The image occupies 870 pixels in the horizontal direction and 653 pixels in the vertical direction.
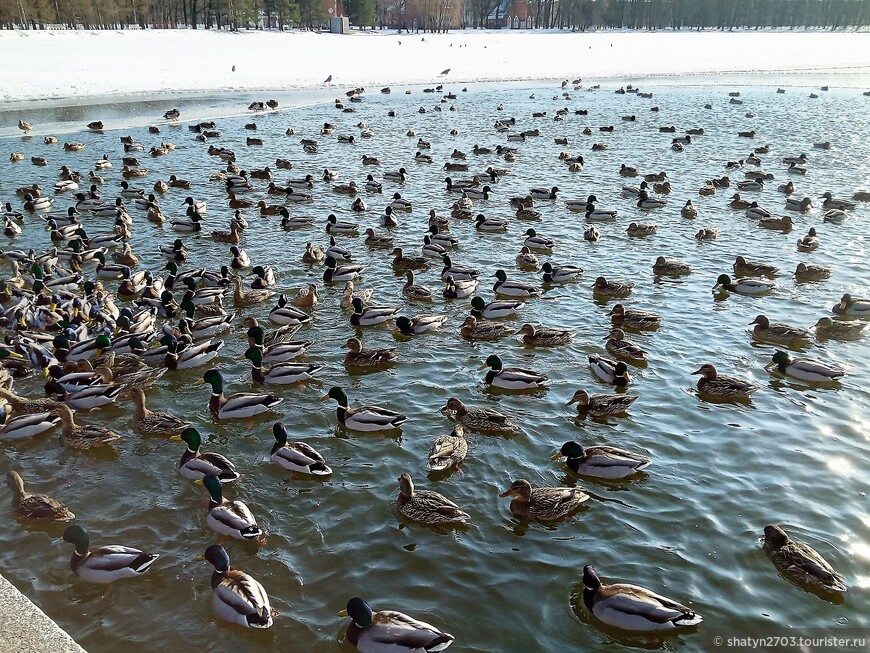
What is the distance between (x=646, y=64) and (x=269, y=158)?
64207mm

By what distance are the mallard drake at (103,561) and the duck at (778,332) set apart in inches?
460

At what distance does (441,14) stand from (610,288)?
405 feet

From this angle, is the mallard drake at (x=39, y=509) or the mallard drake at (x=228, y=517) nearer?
the mallard drake at (x=228, y=517)

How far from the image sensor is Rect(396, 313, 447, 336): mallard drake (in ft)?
44.6

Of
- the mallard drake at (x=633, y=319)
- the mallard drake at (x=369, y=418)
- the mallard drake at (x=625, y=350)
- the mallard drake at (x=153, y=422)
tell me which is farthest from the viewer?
the mallard drake at (x=633, y=319)

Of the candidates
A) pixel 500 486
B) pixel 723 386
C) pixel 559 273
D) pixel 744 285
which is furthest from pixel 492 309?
pixel 744 285

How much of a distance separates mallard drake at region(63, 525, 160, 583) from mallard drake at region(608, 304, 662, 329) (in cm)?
990

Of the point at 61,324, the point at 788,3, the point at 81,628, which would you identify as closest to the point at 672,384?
the point at 81,628

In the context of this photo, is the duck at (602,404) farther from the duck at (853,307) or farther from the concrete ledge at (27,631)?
the concrete ledge at (27,631)

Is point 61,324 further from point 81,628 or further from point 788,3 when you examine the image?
point 788,3

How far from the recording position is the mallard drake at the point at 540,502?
848 centimetres

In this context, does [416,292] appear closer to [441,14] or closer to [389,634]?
[389,634]

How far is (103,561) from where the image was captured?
291 inches

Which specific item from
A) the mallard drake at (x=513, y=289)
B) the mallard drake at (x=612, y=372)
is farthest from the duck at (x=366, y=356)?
the mallard drake at (x=513, y=289)
